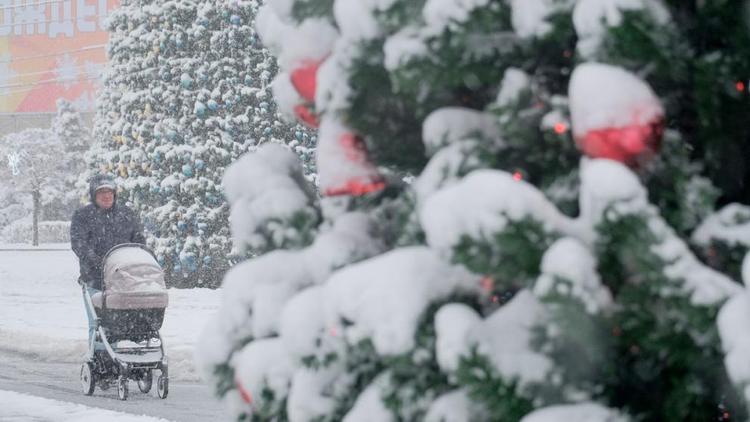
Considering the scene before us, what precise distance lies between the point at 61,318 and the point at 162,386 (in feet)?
25.1

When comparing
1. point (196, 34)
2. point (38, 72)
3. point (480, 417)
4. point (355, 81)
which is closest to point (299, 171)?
point (355, 81)

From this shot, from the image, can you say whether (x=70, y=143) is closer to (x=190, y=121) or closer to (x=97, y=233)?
(x=190, y=121)

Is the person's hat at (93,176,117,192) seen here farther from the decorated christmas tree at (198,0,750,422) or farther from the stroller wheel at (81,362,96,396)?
the decorated christmas tree at (198,0,750,422)

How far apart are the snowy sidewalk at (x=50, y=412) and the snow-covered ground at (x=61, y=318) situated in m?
2.02

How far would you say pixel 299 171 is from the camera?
9.56 ft

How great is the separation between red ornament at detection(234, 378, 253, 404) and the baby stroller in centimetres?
705

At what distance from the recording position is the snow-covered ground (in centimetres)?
1326

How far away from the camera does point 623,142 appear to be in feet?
6.94

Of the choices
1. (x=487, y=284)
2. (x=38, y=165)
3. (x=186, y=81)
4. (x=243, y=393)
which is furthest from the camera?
(x=38, y=165)

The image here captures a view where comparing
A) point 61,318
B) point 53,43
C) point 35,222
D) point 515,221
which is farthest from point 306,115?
point 53,43

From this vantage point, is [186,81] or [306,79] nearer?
Result: [306,79]

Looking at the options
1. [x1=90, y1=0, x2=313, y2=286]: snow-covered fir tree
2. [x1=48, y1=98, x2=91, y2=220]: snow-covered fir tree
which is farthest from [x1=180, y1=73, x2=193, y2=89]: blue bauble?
[x1=48, y1=98, x2=91, y2=220]: snow-covered fir tree

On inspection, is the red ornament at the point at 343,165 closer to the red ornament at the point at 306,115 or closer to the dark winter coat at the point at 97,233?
the red ornament at the point at 306,115

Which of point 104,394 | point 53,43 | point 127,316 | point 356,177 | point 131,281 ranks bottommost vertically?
point 104,394
